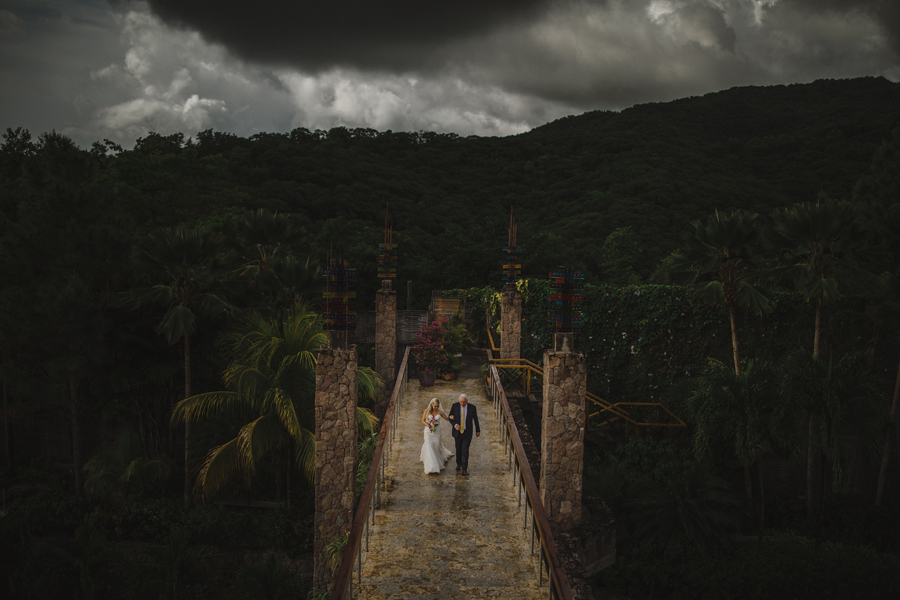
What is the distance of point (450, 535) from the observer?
27.6 feet

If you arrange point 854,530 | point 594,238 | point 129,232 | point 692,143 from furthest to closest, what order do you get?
1. point 692,143
2. point 594,238
3. point 129,232
4. point 854,530

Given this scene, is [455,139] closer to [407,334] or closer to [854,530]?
[407,334]

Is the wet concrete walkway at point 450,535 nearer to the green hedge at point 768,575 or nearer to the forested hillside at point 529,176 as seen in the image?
the green hedge at point 768,575

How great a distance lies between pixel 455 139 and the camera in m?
55.0

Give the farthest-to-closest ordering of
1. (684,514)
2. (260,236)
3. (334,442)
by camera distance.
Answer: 1. (260,236)
2. (684,514)
3. (334,442)

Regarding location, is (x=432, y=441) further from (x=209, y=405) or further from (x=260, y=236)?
(x=260, y=236)

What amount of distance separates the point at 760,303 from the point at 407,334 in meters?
13.8

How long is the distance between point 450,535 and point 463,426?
219 centimetres

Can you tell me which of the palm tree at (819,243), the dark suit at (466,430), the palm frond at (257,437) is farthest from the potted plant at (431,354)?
the palm tree at (819,243)

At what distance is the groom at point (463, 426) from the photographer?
33.3 ft

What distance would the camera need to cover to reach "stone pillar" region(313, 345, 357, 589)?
31.8 ft

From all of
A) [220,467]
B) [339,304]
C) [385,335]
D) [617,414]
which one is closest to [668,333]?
[617,414]

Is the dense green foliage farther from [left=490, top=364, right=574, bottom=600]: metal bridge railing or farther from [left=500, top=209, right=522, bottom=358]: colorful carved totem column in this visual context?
[left=500, top=209, right=522, bottom=358]: colorful carved totem column

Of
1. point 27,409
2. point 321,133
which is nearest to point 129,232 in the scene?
point 27,409
